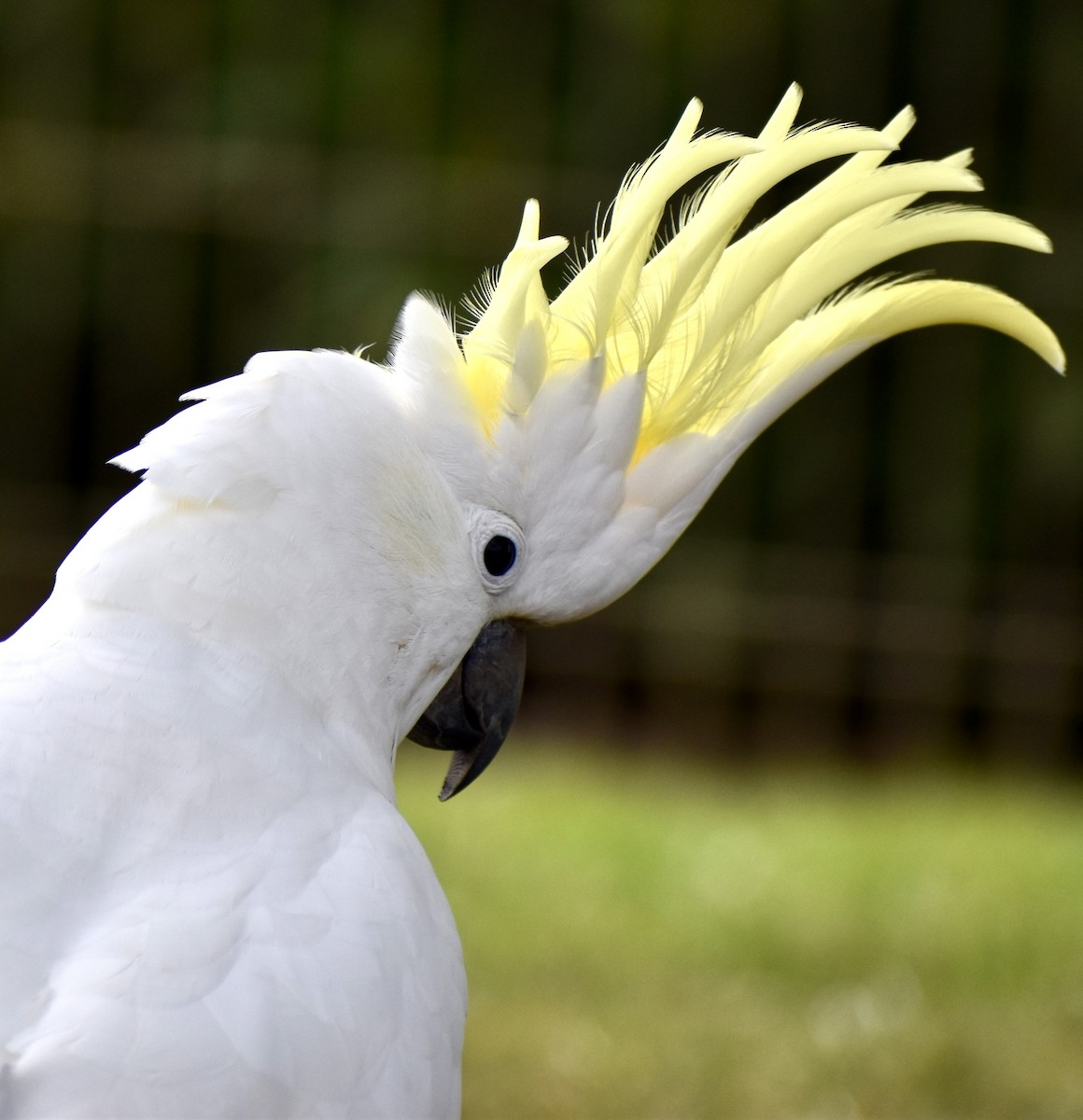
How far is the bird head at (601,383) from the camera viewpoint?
2.03 m

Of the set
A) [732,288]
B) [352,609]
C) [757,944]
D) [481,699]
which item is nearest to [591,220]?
[757,944]

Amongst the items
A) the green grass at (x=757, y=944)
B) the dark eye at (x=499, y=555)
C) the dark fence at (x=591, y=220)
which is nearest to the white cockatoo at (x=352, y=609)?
the dark eye at (x=499, y=555)

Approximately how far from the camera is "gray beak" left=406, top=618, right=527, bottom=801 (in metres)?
2.20

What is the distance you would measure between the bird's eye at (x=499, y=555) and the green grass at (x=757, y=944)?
56.5 inches

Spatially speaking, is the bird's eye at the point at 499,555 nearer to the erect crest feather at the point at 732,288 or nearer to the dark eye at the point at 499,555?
the dark eye at the point at 499,555

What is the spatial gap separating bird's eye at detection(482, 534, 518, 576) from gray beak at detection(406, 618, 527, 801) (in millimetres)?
112

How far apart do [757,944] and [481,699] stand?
6.83ft

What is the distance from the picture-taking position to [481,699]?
2.20 meters

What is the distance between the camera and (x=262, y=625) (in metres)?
1.92

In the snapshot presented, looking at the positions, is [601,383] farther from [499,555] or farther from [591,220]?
[591,220]

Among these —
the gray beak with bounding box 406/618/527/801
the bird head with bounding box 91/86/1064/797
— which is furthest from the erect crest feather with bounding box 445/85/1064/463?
the gray beak with bounding box 406/618/527/801

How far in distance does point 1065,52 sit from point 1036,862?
3644 millimetres

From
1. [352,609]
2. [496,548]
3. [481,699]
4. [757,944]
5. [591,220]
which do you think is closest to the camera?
[352,609]

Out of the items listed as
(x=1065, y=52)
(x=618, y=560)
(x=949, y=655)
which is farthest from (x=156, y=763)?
(x=1065, y=52)
